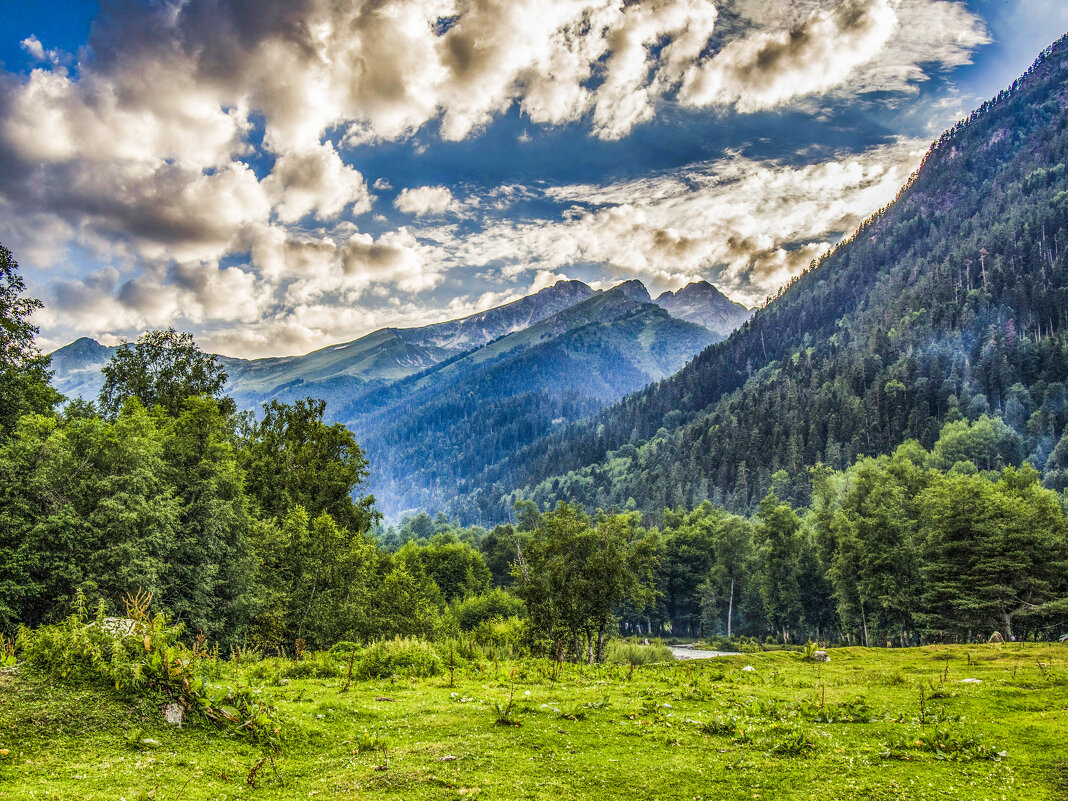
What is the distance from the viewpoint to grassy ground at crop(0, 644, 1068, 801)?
10391 millimetres

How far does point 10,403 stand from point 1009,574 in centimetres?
8184

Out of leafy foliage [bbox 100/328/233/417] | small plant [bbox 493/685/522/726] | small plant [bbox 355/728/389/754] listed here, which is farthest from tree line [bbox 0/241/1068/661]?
small plant [bbox 493/685/522/726]

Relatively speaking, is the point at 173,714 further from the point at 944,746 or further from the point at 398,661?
the point at 944,746

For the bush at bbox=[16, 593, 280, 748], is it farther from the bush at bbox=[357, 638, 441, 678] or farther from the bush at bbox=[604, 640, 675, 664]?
the bush at bbox=[604, 640, 675, 664]

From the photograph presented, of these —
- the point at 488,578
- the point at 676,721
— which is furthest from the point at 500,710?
the point at 488,578

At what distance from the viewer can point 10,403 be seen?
A: 121 ft

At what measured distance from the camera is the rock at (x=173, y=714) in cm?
1233

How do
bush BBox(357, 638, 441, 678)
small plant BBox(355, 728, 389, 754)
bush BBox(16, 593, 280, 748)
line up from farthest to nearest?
1. bush BBox(357, 638, 441, 678)
2. small plant BBox(355, 728, 389, 754)
3. bush BBox(16, 593, 280, 748)

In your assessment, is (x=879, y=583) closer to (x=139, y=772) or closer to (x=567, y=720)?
(x=567, y=720)

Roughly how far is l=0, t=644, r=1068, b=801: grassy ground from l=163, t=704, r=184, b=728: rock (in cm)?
21

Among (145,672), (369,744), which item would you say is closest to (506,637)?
(369,744)

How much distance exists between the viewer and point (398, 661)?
25.7 metres

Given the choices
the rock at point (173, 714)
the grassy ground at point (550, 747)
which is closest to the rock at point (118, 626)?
the grassy ground at point (550, 747)

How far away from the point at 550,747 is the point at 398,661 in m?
13.7
